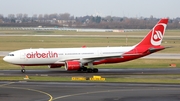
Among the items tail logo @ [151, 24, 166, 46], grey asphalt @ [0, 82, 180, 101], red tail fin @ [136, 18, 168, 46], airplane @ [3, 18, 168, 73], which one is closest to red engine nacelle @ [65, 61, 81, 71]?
airplane @ [3, 18, 168, 73]

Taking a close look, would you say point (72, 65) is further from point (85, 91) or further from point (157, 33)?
point (85, 91)

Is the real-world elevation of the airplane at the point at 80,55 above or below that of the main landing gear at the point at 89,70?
above

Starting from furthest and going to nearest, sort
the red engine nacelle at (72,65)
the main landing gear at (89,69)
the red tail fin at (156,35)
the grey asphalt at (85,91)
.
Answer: the red tail fin at (156,35)
the main landing gear at (89,69)
the red engine nacelle at (72,65)
the grey asphalt at (85,91)

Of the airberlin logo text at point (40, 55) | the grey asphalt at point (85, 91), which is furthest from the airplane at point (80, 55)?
the grey asphalt at point (85, 91)

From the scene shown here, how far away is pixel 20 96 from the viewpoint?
35.9 m

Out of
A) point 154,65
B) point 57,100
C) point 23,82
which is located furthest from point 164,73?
point 57,100

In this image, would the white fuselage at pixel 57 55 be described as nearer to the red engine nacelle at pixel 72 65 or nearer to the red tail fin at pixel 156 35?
the red engine nacelle at pixel 72 65

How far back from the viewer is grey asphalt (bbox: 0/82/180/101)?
3497 cm

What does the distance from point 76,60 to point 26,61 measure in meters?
7.21

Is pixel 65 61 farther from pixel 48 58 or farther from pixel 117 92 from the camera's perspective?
pixel 117 92

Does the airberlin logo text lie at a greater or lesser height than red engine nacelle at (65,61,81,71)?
greater

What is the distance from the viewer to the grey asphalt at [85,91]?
35.0 metres

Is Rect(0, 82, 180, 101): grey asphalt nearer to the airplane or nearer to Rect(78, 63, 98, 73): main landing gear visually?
the airplane

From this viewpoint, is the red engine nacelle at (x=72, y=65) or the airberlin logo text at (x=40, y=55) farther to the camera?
the airberlin logo text at (x=40, y=55)
